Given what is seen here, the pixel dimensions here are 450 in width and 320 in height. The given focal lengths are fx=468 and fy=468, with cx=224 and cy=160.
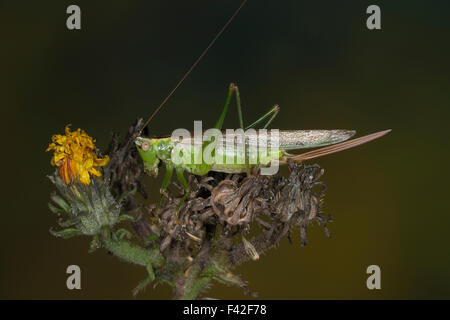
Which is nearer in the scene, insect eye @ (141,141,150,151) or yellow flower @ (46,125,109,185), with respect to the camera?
yellow flower @ (46,125,109,185)

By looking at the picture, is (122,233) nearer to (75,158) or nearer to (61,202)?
(61,202)

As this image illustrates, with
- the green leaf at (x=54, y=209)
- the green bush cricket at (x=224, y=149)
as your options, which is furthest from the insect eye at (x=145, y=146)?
the green leaf at (x=54, y=209)

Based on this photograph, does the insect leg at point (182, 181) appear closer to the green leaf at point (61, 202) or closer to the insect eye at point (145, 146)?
the insect eye at point (145, 146)

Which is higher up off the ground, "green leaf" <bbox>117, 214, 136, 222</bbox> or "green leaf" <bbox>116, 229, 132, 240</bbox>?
"green leaf" <bbox>117, 214, 136, 222</bbox>

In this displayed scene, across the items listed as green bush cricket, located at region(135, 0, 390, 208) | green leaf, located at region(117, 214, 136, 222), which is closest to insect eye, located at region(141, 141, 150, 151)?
green bush cricket, located at region(135, 0, 390, 208)

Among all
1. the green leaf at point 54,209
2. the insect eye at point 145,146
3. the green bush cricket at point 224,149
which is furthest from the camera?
the insect eye at point 145,146

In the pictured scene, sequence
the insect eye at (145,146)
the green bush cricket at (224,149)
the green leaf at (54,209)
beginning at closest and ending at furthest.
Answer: the green leaf at (54,209) < the green bush cricket at (224,149) < the insect eye at (145,146)

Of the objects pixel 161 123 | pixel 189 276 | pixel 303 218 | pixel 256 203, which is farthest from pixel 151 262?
pixel 161 123

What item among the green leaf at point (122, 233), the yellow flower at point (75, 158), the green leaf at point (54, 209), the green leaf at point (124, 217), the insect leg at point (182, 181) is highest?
the yellow flower at point (75, 158)

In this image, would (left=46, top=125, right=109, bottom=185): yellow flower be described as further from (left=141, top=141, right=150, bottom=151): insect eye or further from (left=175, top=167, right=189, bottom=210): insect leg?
(left=175, top=167, right=189, bottom=210): insect leg

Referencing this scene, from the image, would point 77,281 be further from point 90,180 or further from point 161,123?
point 161,123
